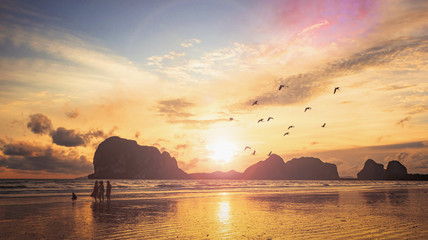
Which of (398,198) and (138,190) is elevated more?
(138,190)

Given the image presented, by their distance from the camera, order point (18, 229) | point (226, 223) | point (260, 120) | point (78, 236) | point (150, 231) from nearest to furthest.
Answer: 1. point (78, 236)
2. point (150, 231)
3. point (18, 229)
4. point (226, 223)
5. point (260, 120)

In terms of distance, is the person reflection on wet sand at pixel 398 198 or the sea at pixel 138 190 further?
the sea at pixel 138 190

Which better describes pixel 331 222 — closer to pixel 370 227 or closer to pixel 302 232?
pixel 370 227

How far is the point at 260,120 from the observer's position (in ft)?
131

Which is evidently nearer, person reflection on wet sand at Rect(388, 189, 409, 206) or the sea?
person reflection on wet sand at Rect(388, 189, 409, 206)

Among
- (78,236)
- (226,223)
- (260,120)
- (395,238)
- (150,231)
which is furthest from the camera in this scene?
(260,120)

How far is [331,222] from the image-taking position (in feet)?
58.5

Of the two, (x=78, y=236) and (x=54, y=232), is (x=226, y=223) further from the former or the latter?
(x=54, y=232)

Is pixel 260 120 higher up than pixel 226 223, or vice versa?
pixel 260 120

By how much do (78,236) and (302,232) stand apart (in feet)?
35.9

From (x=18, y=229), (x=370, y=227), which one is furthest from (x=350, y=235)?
(x=18, y=229)

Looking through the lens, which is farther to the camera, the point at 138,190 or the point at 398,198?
the point at 138,190

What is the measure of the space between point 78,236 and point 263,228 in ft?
30.7

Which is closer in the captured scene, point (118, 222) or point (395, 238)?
point (395, 238)
